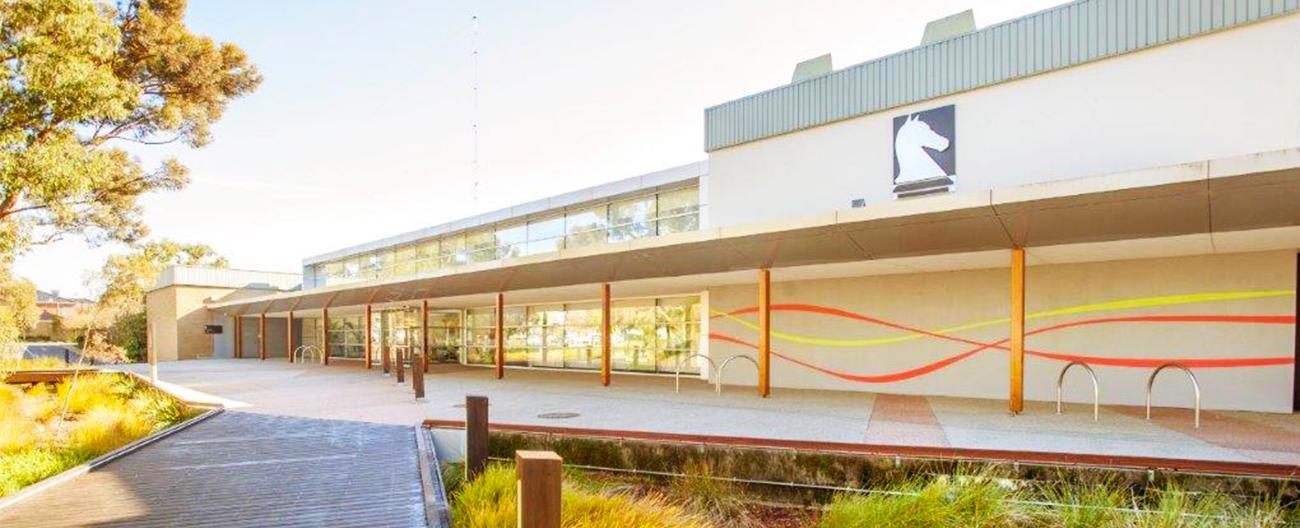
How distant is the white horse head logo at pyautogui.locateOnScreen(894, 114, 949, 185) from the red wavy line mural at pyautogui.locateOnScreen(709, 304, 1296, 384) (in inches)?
116

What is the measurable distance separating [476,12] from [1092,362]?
19.2 meters

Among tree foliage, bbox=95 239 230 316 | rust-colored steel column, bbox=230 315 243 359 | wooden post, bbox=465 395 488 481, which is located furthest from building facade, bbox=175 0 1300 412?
tree foliage, bbox=95 239 230 316

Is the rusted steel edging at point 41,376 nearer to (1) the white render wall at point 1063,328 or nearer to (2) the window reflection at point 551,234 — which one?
(2) the window reflection at point 551,234

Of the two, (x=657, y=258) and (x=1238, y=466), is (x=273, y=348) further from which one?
(x=1238, y=466)

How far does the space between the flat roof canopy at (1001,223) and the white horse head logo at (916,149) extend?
2539 mm

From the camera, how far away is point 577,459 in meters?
8.11

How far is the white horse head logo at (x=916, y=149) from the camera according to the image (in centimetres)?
1230

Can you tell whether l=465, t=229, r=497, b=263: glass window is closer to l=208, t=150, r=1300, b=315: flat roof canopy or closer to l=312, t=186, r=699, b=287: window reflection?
l=312, t=186, r=699, b=287: window reflection

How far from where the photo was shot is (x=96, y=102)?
39.6 ft

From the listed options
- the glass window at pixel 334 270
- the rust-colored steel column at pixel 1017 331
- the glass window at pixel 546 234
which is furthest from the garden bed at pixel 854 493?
the glass window at pixel 334 270

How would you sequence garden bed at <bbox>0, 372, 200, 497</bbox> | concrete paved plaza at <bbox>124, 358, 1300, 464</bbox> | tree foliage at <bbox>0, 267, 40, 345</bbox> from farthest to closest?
tree foliage at <bbox>0, 267, 40, 345</bbox>
garden bed at <bbox>0, 372, 200, 497</bbox>
concrete paved plaza at <bbox>124, 358, 1300, 464</bbox>

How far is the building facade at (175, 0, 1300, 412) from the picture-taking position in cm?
887

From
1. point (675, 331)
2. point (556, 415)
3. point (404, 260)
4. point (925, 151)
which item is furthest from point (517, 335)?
point (925, 151)

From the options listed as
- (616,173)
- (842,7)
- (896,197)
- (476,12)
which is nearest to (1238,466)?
(896,197)
